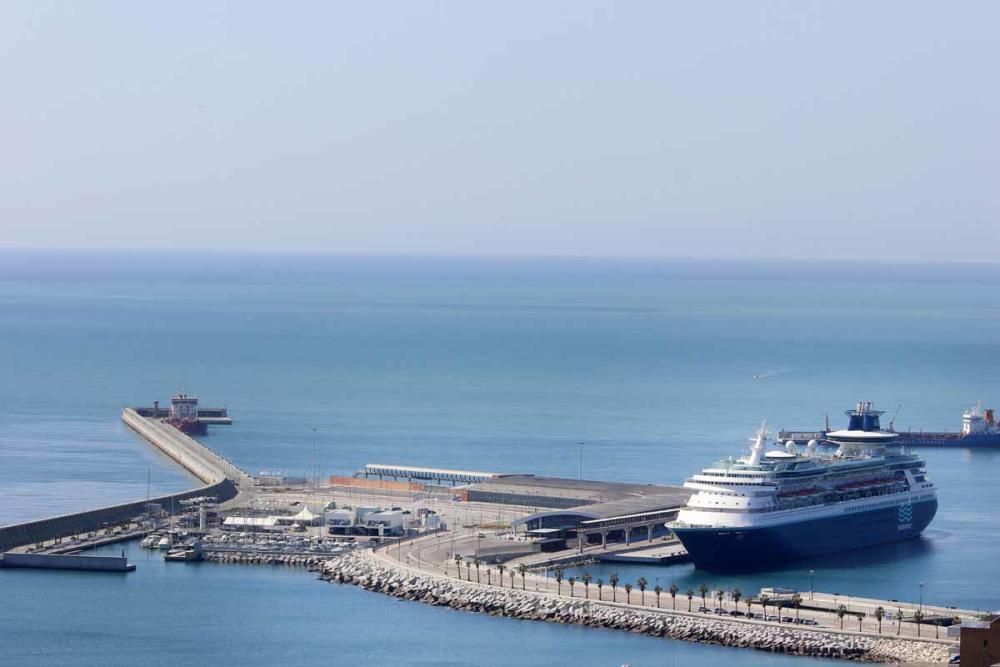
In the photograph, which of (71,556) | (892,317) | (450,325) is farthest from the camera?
(892,317)

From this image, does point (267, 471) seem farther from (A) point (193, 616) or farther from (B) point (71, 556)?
(A) point (193, 616)

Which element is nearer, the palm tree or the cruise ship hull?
the palm tree

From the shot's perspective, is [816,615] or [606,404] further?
[606,404]

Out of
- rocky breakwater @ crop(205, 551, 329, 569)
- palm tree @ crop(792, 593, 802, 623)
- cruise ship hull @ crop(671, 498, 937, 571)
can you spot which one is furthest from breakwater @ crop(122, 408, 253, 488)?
palm tree @ crop(792, 593, 802, 623)

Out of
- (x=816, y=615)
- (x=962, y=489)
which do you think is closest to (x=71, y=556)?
(x=816, y=615)

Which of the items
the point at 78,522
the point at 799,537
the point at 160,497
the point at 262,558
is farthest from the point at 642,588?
the point at 160,497

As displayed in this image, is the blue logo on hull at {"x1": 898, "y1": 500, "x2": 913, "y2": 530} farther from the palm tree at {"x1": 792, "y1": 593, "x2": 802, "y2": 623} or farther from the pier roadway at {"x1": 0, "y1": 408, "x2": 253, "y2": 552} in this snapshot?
the pier roadway at {"x1": 0, "y1": 408, "x2": 253, "y2": 552}
